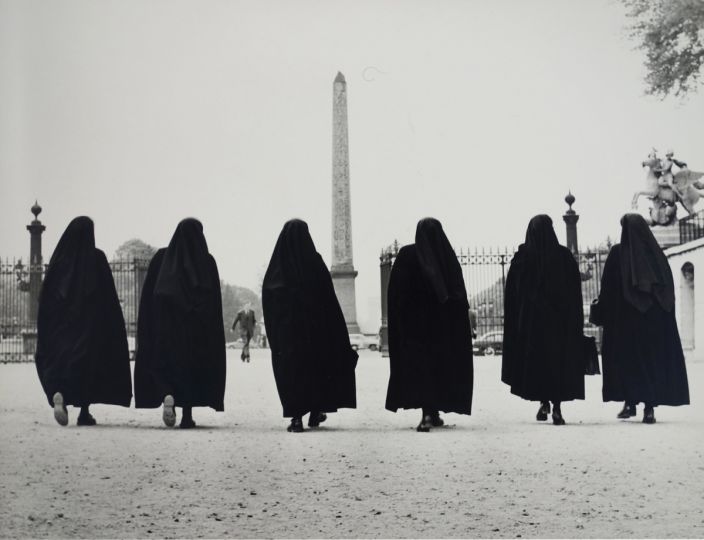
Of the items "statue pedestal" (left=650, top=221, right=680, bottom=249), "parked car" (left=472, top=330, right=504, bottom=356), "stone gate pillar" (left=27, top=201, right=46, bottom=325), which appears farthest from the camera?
"parked car" (left=472, top=330, right=504, bottom=356)

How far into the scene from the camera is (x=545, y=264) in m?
A: 8.17

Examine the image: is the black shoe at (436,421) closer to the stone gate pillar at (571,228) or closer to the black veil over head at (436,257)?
the black veil over head at (436,257)

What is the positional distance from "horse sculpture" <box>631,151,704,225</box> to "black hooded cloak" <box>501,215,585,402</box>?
830 mm

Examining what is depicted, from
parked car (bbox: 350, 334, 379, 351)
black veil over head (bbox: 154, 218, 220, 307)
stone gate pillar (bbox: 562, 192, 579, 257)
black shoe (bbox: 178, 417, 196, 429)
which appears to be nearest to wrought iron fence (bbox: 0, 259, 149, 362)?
black veil over head (bbox: 154, 218, 220, 307)

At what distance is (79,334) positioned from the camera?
7.79 meters

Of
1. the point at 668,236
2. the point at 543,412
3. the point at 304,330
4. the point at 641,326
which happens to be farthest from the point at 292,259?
the point at 668,236

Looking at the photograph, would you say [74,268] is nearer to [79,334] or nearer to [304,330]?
[79,334]

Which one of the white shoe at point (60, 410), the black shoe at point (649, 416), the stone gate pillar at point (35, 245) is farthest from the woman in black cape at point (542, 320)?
the stone gate pillar at point (35, 245)

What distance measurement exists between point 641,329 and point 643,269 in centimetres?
55

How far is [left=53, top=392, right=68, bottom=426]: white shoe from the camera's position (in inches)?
299

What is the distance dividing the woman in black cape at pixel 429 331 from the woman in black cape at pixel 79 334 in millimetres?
2353

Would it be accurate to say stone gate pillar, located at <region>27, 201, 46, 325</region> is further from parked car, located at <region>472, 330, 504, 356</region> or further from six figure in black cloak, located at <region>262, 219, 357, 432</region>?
parked car, located at <region>472, 330, 504, 356</region>

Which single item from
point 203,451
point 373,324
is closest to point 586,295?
point 373,324

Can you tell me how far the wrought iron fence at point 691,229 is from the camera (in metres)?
10.4
